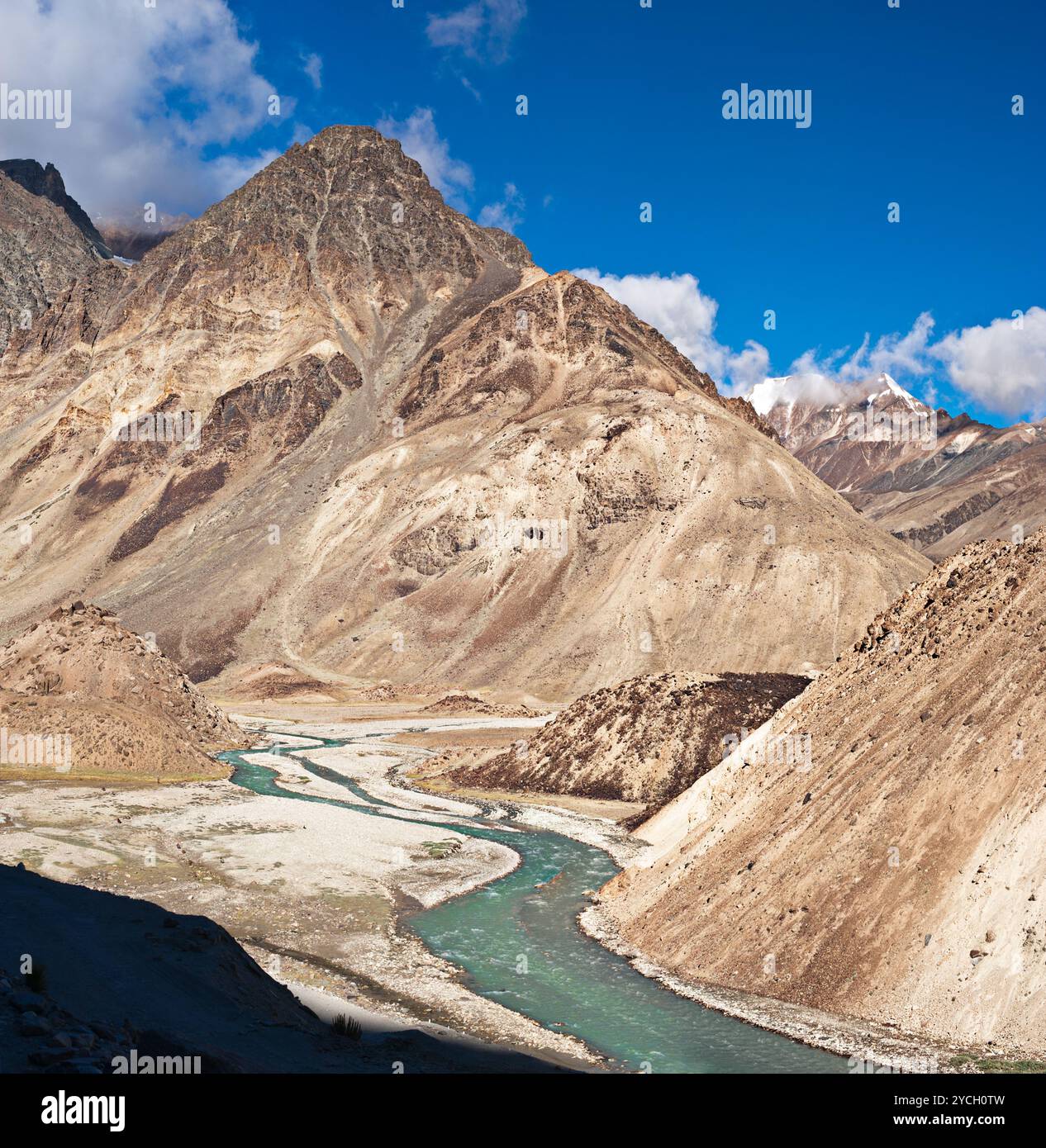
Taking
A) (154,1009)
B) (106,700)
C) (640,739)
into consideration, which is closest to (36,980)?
(154,1009)

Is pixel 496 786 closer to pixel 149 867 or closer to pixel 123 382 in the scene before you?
pixel 149 867

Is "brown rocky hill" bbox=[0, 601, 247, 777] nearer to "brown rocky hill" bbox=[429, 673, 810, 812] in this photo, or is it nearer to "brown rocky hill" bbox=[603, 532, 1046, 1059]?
"brown rocky hill" bbox=[429, 673, 810, 812]
